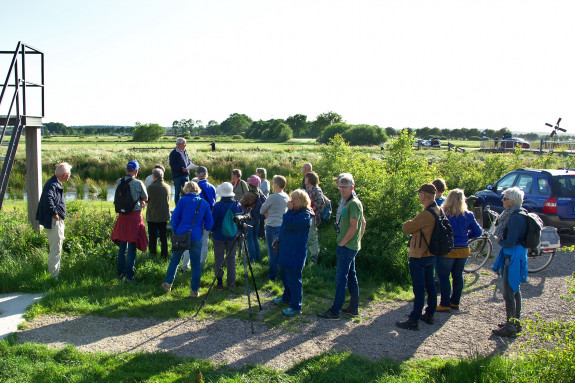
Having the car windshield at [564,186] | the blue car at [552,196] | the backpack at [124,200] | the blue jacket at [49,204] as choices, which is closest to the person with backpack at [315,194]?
the backpack at [124,200]

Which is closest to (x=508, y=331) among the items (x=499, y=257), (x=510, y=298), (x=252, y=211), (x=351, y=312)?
(x=510, y=298)

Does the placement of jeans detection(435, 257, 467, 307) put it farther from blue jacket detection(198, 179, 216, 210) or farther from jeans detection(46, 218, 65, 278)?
jeans detection(46, 218, 65, 278)

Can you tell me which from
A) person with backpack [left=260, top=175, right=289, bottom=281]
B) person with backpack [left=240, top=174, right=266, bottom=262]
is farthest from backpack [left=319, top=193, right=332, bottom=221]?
person with backpack [left=240, top=174, right=266, bottom=262]

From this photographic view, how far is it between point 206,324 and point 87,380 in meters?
1.80

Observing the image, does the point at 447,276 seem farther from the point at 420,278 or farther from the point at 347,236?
the point at 347,236

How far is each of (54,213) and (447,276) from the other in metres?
6.11

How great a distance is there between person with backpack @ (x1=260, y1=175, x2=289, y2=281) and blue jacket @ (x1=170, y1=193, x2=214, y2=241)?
109 centimetres

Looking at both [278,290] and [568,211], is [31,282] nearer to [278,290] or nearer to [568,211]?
[278,290]

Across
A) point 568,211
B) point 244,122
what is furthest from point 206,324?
point 244,122

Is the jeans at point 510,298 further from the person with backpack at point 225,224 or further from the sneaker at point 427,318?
the person with backpack at point 225,224

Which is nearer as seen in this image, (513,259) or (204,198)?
(513,259)

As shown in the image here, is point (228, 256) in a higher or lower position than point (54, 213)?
lower

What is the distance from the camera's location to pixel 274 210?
25.7 feet

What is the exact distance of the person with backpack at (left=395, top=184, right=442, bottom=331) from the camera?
19.8 feet
